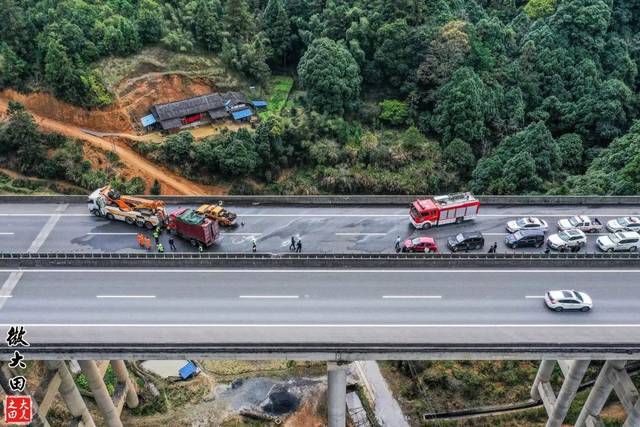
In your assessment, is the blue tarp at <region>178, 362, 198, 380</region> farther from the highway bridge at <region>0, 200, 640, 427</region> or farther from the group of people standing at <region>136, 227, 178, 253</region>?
the group of people standing at <region>136, 227, 178, 253</region>

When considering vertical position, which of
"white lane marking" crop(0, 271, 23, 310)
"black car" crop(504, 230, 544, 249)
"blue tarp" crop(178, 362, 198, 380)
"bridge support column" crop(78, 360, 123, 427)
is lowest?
"blue tarp" crop(178, 362, 198, 380)

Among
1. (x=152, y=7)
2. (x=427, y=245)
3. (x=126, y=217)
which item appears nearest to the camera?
(x=427, y=245)

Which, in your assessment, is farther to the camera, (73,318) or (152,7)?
(152,7)

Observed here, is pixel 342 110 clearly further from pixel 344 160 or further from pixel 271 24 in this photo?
pixel 271 24

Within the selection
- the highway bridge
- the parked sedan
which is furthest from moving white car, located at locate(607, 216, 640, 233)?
the parked sedan

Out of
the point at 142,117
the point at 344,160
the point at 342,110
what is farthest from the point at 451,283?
the point at 142,117

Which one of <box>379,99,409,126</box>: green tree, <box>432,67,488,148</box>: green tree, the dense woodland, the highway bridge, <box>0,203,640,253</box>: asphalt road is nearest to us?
the highway bridge

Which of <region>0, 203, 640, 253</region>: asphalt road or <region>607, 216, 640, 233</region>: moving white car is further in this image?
<region>607, 216, 640, 233</region>: moving white car
